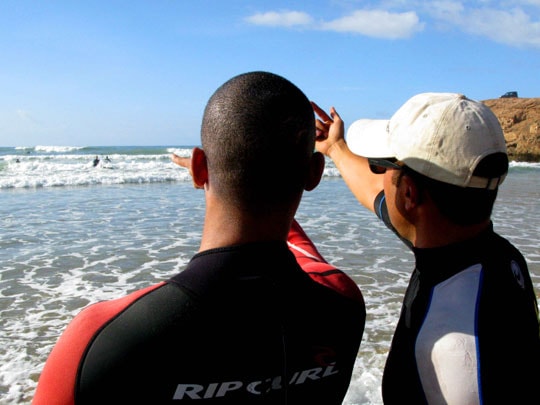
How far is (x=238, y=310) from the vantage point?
4.12 ft

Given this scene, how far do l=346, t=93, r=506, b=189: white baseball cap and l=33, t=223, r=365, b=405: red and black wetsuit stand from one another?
0.55 metres

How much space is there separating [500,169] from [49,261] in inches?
292

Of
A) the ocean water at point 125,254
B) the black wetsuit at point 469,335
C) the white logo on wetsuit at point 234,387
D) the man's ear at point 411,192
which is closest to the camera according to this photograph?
the white logo on wetsuit at point 234,387

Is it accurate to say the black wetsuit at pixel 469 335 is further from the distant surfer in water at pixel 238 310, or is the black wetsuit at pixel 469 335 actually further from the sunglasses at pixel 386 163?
the sunglasses at pixel 386 163

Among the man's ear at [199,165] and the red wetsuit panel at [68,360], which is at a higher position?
the man's ear at [199,165]

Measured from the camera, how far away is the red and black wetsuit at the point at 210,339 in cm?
115

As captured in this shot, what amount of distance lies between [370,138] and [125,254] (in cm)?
692

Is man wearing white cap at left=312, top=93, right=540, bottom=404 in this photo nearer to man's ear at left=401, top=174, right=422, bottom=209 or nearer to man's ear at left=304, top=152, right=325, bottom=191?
man's ear at left=401, top=174, right=422, bottom=209

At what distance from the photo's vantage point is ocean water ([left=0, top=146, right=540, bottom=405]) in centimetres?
475

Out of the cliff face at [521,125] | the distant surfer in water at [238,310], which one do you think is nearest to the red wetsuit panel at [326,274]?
the distant surfer in water at [238,310]

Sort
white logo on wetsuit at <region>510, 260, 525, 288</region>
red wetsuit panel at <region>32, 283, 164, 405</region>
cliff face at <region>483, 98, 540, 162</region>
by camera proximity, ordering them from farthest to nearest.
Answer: cliff face at <region>483, 98, 540, 162</region> < white logo on wetsuit at <region>510, 260, 525, 288</region> < red wetsuit panel at <region>32, 283, 164, 405</region>

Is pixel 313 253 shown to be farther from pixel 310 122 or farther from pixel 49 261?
pixel 49 261

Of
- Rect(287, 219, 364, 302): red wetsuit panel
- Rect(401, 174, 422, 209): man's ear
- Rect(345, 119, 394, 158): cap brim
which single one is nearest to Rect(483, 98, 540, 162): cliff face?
Rect(345, 119, 394, 158): cap brim

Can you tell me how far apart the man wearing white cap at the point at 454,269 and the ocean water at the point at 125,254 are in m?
2.46
